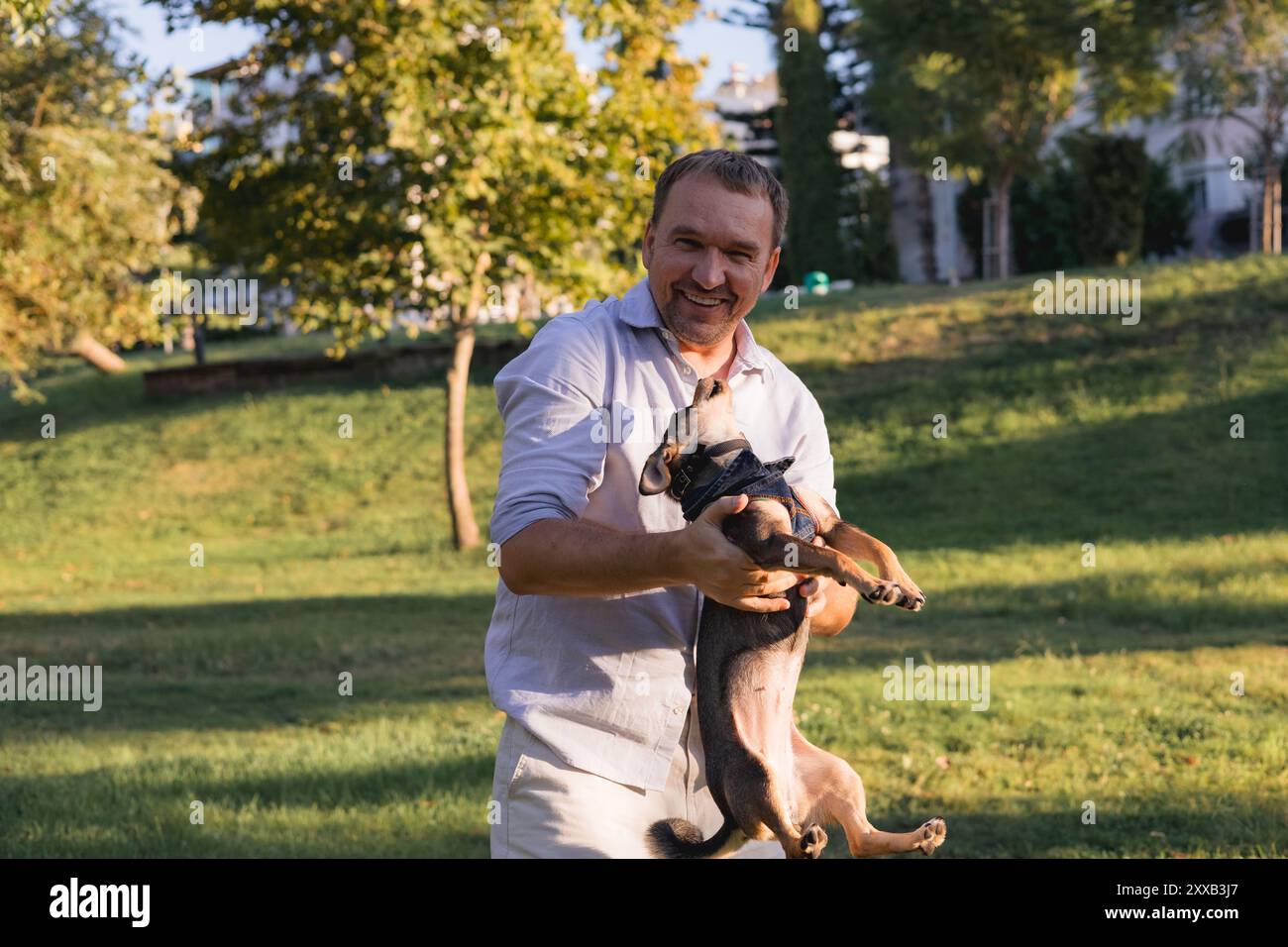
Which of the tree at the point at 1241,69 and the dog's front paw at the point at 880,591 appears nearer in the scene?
the dog's front paw at the point at 880,591

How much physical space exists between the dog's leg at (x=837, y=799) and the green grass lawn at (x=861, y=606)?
4371 mm

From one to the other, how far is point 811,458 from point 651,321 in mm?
578

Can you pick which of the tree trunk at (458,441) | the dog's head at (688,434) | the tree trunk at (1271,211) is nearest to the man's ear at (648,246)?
the dog's head at (688,434)

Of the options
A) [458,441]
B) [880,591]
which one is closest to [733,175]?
[880,591]

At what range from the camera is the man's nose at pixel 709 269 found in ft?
10.4

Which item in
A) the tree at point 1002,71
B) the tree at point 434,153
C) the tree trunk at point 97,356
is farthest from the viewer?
the tree trunk at point 97,356

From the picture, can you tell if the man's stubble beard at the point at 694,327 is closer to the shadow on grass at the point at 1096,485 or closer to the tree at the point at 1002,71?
the shadow on grass at the point at 1096,485

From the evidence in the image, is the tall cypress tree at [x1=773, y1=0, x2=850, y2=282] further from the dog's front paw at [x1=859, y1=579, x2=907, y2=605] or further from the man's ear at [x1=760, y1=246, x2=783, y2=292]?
the dog's front paw at [x1=859, y1=579, x2=907, y2=605]

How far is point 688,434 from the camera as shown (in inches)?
122

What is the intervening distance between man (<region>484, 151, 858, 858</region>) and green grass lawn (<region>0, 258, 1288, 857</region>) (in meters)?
4.35

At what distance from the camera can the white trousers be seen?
127 inches

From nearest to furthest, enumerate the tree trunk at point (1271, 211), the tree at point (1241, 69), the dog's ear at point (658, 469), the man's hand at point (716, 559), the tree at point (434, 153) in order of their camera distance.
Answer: the man's hand at point (716, 559), the dog's ear at point (658, 469), the tree at point (434, 153), the tree at point (1241, 69), the tree trunk at point (1271, 211)

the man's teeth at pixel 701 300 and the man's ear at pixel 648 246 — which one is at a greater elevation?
the man's ear at pixel 648 246
